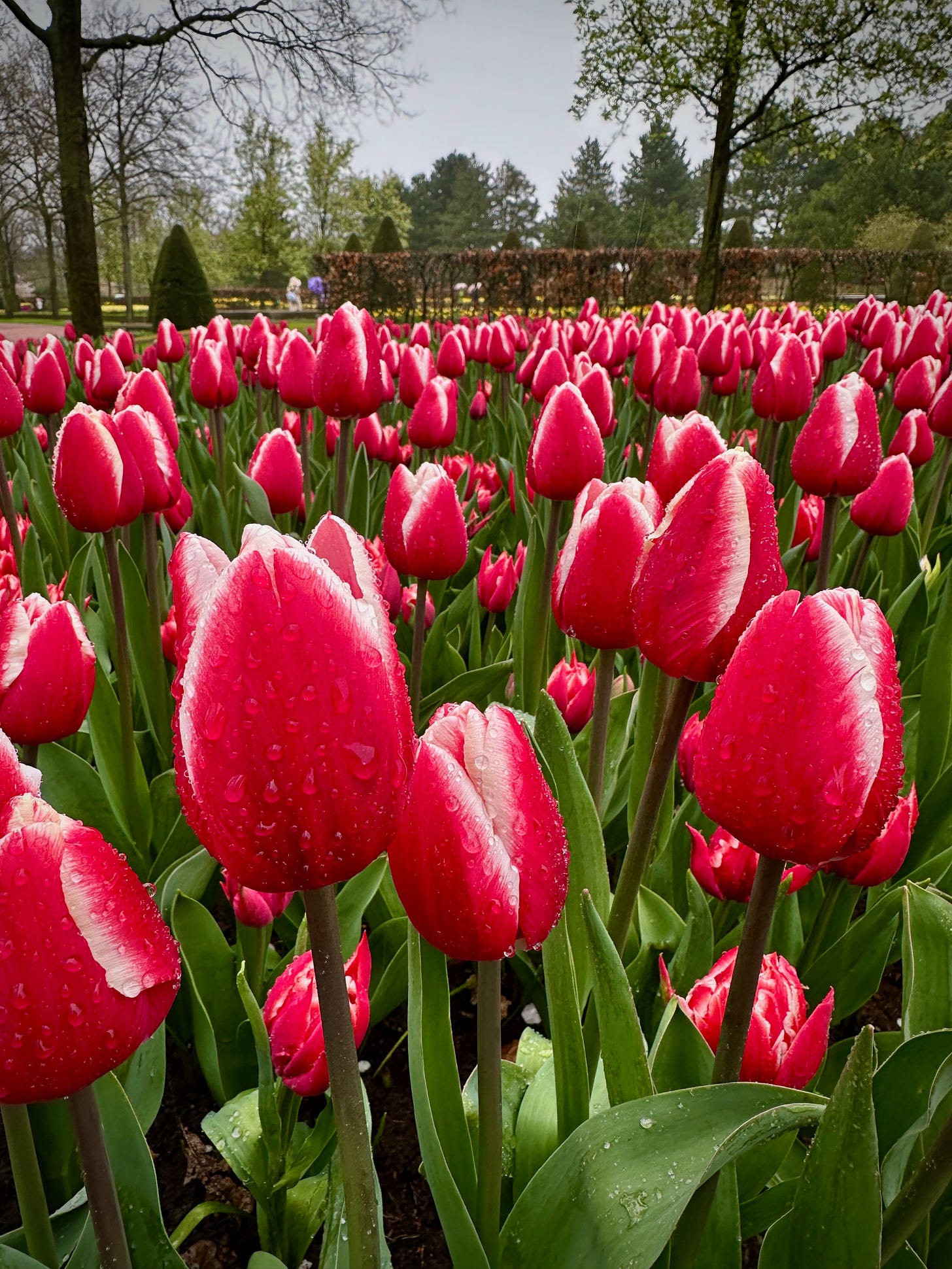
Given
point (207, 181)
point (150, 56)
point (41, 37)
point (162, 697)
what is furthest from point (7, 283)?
point (162, 697)

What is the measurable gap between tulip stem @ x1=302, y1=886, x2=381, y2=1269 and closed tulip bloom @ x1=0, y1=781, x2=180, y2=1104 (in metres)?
0.11

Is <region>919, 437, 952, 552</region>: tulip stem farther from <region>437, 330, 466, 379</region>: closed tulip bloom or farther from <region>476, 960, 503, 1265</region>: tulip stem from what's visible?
<region>476, 960, 503, 1265</region>: tulip stem

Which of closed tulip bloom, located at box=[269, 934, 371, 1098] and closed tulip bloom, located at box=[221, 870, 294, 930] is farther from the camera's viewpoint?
closed tulip bloom, located at box=[221, 870, 294, 930]

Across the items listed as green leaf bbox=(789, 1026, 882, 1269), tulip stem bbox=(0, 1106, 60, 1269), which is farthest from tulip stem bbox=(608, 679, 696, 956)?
tulip stem bbox=(0, 1106, 60, 1269)

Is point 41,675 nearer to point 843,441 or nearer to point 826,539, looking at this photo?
point 843,441

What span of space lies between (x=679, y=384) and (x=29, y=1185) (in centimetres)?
293

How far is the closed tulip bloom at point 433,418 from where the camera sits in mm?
2752

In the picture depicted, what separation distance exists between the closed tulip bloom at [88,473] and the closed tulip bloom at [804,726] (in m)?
1.30

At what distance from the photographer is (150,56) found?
15.7m

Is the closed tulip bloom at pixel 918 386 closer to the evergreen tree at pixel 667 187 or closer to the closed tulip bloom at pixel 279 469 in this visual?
the closed tulip bloom at pixel 279 469

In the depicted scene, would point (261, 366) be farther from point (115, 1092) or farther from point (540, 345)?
point (115, 1092)

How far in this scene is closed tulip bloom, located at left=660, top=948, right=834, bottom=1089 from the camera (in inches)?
37.5

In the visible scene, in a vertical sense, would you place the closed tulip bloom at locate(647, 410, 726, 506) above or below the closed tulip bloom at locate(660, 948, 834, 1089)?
above

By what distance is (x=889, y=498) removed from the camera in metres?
2.23
